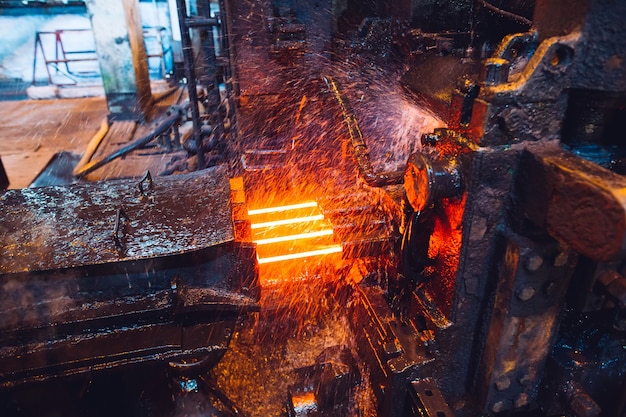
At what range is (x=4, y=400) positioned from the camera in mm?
2285

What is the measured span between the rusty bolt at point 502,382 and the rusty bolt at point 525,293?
0.50 meters

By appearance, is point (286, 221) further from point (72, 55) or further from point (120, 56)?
point (72, 55)

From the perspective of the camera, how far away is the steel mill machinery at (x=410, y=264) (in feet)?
5.56

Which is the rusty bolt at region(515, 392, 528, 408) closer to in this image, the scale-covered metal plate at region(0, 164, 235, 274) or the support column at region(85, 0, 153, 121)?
the scale-covered metal plate at region(0, 164, 235, 274)

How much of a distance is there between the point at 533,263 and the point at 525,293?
161 mm

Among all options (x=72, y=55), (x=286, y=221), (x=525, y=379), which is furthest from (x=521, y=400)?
(x=72, y=55)

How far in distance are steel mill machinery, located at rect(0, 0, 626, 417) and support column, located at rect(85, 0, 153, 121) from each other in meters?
8.84

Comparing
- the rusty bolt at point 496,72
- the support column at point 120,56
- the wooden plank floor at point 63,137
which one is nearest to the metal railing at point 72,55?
the wooden plank floor at point 63,137

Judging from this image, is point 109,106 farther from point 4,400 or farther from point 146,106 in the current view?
point 4,400

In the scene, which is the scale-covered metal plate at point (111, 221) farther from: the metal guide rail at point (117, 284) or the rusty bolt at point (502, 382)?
the rusty bolt at point (502, 382)

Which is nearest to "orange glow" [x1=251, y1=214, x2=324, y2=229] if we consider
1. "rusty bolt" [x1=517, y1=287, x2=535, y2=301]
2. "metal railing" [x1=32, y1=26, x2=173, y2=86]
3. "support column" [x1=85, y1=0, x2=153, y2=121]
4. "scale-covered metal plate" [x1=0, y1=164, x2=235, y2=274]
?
"scale-covered metal plate" [x1=0, y1=164, x2=235, y2=274]

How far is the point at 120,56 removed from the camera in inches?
448

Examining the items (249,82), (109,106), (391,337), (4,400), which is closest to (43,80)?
(109,106)

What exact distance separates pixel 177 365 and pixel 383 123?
317 cm
